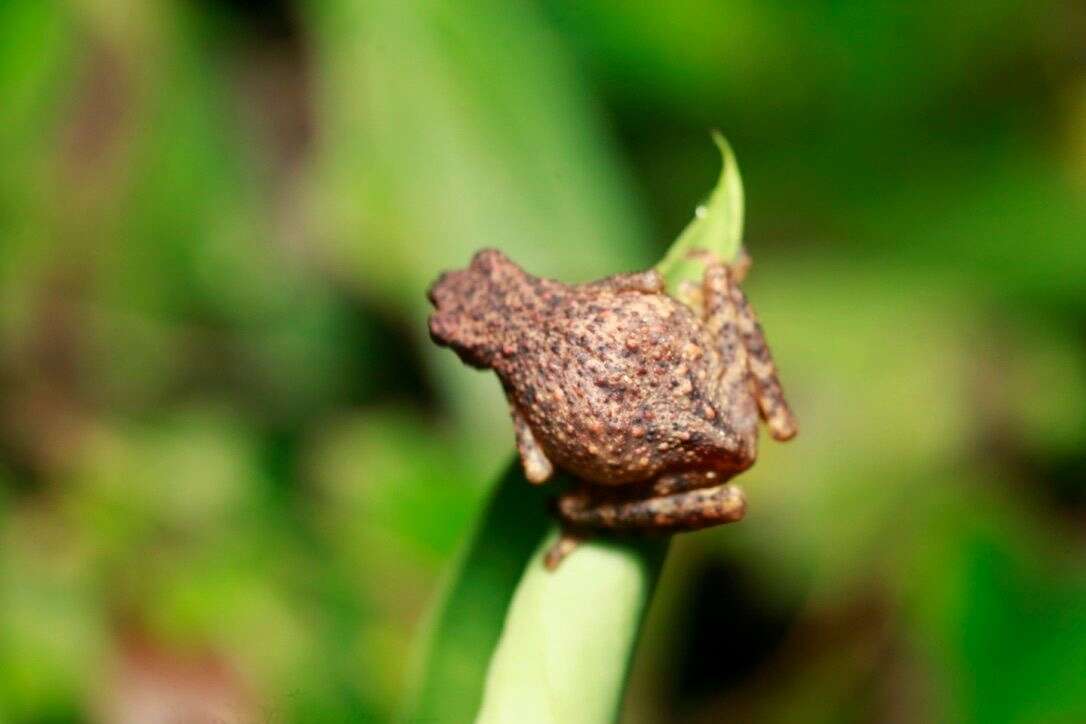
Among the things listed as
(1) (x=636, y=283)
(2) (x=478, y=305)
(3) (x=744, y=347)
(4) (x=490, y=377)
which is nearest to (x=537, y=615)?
(1) (x=636, y=283)

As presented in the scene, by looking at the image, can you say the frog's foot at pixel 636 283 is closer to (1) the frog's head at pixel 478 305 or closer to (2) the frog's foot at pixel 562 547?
(1) the frog's head at pixel 478 305

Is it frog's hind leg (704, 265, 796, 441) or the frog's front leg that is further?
frog's hind leg (704, 265, 796, 441)

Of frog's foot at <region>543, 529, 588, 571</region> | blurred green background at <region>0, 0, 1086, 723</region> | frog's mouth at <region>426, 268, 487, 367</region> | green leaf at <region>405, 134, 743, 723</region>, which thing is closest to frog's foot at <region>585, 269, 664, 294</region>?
green leaf at <region>405, 134, 743, 723</region>

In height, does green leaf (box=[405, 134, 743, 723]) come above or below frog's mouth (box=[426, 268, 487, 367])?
below

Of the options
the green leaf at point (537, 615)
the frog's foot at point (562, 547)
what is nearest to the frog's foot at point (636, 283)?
the green leaf at point (537, 615)

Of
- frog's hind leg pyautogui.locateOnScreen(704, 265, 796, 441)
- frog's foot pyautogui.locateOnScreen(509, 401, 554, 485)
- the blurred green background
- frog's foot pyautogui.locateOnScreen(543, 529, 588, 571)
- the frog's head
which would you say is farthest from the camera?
the blurred green background

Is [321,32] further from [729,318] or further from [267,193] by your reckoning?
[729,318]

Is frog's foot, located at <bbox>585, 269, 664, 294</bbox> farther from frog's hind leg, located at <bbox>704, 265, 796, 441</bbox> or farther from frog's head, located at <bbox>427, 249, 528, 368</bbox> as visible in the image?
frog's head, located at <bbox>427, 249, 528, 368</bbox>
